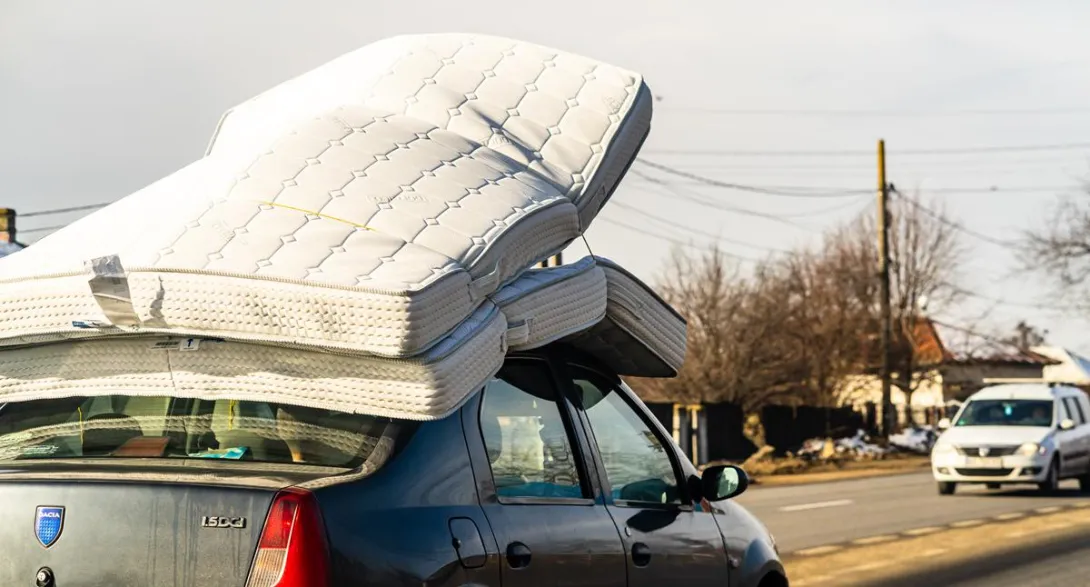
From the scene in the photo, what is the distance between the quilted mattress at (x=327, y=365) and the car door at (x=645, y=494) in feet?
1.61

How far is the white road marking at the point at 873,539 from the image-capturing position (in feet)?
49.9

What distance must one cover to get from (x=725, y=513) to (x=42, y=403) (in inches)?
109

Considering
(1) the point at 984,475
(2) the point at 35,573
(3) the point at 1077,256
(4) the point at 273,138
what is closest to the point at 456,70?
(4) the point at 273,138

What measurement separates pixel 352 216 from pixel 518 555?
1152mm

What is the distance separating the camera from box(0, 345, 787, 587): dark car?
4031mm

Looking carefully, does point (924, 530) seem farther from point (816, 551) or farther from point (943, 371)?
point (943, 371)

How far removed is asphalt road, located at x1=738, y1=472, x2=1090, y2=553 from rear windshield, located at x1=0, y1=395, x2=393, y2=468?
34.1ft

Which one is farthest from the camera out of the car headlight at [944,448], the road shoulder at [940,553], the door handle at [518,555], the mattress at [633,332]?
the car headlight at [944,448]

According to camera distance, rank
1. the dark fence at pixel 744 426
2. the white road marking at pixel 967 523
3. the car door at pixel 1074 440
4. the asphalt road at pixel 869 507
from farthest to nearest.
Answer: the dark fence at pixel 744 426 < the car door at pixel 1074 440 < the white road marking at pixel 967 523 < the asphalt road at pixel 869 507

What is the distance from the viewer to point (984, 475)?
2330 centimetres

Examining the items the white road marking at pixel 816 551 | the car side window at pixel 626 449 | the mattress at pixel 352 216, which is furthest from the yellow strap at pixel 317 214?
the white road marking at pixel 816 551

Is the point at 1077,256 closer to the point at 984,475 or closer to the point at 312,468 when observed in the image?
the point at 984,475

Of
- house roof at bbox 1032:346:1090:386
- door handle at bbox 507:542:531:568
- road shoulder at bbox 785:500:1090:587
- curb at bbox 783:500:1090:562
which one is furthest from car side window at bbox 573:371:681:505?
house roof at bbox 1032:346:1090:386

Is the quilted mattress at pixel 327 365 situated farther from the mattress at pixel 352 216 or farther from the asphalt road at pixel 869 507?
the asphalt road at pixel 869 507
